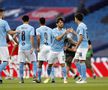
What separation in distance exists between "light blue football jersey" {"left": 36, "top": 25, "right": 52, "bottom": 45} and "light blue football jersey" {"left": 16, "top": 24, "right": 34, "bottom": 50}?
0.53m

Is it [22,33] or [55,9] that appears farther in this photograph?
[55,9]

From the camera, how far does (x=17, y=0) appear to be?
4347 centimetres

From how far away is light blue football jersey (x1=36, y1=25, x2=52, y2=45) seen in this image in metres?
20.1

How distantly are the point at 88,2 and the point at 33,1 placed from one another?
4.11 metres

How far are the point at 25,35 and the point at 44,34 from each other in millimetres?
824

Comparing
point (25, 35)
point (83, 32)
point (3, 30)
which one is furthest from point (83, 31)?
point (3, 30)

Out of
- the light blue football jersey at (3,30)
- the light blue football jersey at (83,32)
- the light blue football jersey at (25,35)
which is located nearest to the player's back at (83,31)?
the light blue football jersey at (83,32)

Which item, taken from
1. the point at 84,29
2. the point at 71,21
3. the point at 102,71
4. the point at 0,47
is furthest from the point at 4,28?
the point at 71,21

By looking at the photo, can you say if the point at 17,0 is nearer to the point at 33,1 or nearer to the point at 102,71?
the point at 33,1

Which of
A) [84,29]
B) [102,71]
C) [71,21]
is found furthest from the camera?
[71,21]

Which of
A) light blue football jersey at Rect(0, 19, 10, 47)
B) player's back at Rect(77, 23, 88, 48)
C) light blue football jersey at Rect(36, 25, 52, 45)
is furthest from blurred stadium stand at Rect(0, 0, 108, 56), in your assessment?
light blue football jersey at Rect(0, 19, 10, 47)

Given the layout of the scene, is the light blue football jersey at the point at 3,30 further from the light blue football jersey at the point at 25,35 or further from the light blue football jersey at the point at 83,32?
the light blue football jersey at the point at 83,32

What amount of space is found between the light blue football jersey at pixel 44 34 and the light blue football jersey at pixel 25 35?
1.73ft

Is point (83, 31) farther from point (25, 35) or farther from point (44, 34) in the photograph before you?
point (25, 35)
